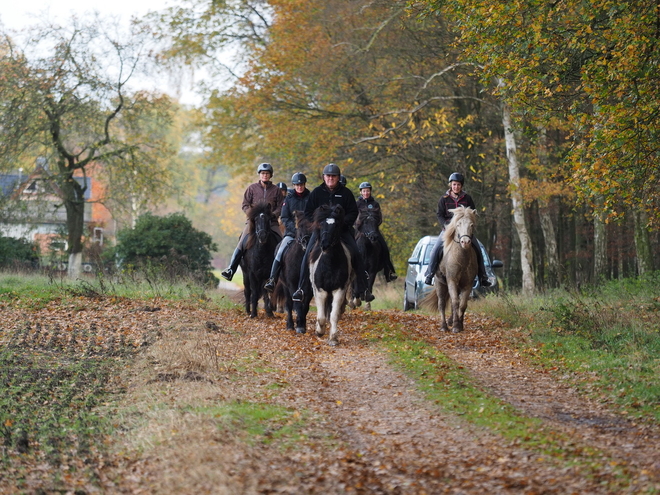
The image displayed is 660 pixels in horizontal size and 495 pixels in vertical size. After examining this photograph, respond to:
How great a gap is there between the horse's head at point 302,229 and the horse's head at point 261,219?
165cm

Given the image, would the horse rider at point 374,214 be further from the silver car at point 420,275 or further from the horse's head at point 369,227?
the silver car at point 420,275

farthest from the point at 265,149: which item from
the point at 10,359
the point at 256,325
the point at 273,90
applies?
the point at 10,359

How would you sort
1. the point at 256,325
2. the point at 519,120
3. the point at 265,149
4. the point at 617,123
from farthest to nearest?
the point at 265,149 → the point at 256,325 → the point at 519,120 → the point at 617,123

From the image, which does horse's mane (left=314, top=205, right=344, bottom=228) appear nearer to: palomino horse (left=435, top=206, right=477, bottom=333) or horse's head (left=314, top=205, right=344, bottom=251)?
horse's head (left=314, top=205, right=344, bottom=251)

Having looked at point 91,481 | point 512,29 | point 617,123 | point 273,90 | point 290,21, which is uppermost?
point 290,21

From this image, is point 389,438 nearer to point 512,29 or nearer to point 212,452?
point 212,452

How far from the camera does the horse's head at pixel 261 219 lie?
51.0 feet

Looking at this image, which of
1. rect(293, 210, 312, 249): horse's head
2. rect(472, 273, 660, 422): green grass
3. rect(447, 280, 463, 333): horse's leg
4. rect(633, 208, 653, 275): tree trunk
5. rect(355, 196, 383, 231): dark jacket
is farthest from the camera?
rect(633, 208, 653, 275): tree trunk

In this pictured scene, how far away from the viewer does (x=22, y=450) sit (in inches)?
299

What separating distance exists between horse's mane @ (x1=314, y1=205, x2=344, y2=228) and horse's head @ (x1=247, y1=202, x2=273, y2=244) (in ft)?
9.91

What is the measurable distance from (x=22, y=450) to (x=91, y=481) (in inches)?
60.3

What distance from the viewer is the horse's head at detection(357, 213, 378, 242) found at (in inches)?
706

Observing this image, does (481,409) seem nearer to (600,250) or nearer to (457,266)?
(457,266)

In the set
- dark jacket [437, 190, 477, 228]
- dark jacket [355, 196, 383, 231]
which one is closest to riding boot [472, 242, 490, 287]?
dark jacket [437, 190, 477, 228]
